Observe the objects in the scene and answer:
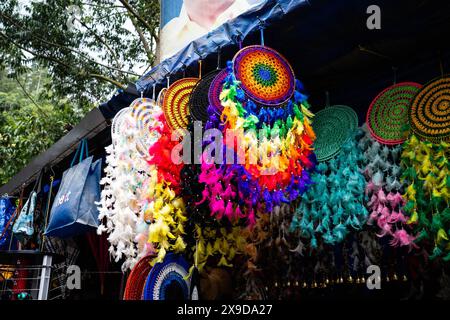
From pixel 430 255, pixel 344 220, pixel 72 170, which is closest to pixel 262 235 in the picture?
pixel 344 220

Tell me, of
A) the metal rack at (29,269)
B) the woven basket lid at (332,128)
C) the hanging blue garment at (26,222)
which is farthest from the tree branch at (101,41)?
the woven basket lid at (332,128)

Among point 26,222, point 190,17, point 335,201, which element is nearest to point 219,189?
point 335,201

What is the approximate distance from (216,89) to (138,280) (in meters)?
1.64

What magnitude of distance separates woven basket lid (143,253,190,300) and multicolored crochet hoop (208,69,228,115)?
122cm

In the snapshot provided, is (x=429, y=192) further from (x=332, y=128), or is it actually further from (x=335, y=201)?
(x=332, y=128)

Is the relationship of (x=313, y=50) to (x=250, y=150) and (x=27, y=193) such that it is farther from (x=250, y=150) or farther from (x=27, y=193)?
(x=27, y=193)

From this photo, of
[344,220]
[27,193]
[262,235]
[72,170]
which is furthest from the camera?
[27,193]

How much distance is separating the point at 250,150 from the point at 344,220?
0.83 meters

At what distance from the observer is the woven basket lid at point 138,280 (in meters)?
3.39

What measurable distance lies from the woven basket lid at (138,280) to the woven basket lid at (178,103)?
1.11 meters

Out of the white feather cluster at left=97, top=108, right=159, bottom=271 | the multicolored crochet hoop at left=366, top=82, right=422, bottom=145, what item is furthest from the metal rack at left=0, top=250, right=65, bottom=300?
the multicolored crochet hoop at left=366, top=82, right=422, bottom=145

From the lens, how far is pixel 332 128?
10.2ft

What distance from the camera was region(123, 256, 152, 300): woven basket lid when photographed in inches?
134

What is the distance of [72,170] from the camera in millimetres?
4441
